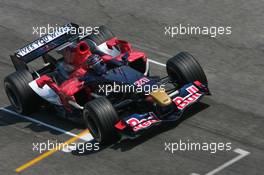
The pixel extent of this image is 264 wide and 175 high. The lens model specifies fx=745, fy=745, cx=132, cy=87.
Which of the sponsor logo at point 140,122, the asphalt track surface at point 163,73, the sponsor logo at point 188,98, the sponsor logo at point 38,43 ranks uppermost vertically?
the sponsor logo at point 38,43

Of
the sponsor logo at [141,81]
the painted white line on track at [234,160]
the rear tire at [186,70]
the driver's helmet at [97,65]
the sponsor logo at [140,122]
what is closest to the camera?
the painted white line on track at [234,160]

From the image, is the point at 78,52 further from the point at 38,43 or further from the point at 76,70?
the point at 38,43

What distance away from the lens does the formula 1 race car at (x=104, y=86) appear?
17188 mm

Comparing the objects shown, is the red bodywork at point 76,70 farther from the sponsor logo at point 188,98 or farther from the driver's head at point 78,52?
the sponsor logo at point 188,98

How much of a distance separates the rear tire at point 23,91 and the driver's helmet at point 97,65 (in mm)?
1817

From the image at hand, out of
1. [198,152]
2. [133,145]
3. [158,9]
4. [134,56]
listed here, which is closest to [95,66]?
[134,56]

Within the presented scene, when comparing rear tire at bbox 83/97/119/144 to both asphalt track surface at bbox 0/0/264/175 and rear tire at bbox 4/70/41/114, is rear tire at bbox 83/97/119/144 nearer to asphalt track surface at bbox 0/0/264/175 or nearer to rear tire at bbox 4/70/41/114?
asphalt track surface at bbox 0/0/264/175

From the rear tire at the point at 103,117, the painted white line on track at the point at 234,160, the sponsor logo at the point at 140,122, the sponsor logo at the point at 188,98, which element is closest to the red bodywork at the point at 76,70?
the rear tire at the point at 103,117

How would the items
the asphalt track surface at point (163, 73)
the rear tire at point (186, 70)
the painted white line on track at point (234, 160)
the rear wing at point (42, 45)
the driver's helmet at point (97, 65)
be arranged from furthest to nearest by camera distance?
the rear wing at point (42, 45)
the driver's helmet at point (97, 65)
the rear tire at point (186, 70)
the asphalt track surface at point (163, 73)
the painted white line on track at point (234, 160)

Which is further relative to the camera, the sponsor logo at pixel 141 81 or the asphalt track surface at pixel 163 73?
the sponsor logo at pixel 141 81

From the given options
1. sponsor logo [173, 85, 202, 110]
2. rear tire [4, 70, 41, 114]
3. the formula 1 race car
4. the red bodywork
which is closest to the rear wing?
the formula 1 race car

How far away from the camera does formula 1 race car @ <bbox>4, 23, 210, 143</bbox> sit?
17.2 m

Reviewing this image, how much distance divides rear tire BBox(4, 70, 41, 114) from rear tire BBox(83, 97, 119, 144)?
2.60 meters

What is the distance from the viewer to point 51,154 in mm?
17641
